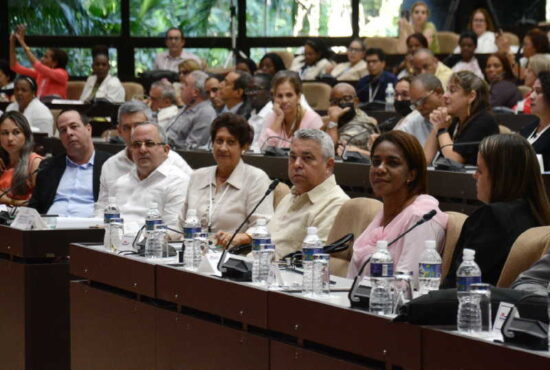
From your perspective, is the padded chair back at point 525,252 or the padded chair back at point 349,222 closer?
the padded chair back at point 525,252

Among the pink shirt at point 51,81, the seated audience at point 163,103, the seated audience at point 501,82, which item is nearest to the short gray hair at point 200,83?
the seated audience at point 163,103

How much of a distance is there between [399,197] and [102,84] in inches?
379

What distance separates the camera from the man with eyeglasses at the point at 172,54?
14883 millimetres

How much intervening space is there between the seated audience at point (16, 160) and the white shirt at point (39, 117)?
374 cm

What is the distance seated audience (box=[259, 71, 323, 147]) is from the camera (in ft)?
27.9

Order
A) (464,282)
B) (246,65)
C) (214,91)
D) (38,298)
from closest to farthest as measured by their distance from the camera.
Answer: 1. (464,282)
2. (38,298)
3. (214,91)
4. (246,65)

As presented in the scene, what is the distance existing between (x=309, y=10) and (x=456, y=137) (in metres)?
9.91

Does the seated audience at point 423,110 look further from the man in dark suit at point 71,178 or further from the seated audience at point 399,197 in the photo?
the seated audience at point 399,197

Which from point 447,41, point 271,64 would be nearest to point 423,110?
point 271,64

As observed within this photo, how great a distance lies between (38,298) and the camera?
5281mm

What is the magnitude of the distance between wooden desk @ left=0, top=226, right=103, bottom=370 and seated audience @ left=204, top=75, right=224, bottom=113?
5419 millimetres

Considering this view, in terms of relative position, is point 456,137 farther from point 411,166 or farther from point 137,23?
point 137,23

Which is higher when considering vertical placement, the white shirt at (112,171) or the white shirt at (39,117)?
the white shirt at (39,117)

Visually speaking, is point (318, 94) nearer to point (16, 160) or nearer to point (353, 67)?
point (353, 67)
